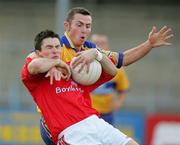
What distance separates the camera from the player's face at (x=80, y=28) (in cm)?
742

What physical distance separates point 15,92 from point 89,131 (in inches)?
482

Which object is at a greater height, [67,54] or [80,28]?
[80,28]

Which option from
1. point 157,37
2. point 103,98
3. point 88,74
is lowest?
point 103,98

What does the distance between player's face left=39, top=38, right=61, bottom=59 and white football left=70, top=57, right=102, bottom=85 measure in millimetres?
195

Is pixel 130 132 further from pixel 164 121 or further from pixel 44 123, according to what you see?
pixel 44 123

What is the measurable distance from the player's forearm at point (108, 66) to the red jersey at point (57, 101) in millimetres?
367

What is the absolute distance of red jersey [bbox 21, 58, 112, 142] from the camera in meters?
7.10

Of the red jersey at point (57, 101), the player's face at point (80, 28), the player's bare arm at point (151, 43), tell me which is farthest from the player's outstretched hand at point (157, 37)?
the red jersey at point (57, 101)

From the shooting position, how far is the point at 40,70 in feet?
22.6

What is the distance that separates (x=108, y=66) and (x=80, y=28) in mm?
489

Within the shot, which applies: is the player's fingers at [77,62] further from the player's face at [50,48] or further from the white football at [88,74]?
the player's face at [50,48]

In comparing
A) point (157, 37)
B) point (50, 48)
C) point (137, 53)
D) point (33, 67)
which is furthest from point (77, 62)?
point (157, 37)

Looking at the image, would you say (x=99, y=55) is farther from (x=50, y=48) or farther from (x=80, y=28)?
(x=50, y=48)

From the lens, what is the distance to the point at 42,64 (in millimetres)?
6836
